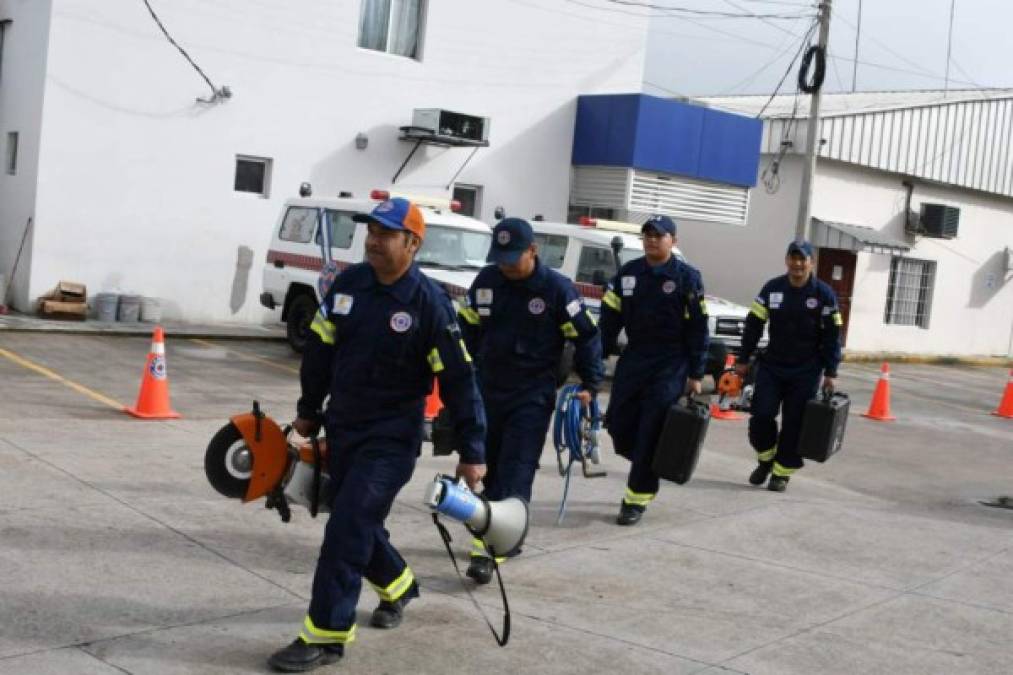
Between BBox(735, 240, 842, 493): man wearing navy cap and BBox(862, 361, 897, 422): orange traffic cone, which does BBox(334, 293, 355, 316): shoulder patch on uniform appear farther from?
BBox(862, 361, 897, 422): orange traffic cone

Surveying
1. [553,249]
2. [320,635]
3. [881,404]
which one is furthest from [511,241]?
[881,404]

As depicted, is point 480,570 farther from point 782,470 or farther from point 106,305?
point 106,305

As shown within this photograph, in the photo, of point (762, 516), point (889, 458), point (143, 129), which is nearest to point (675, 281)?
point (762, 516)

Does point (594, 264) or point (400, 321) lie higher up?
point (594, 264)

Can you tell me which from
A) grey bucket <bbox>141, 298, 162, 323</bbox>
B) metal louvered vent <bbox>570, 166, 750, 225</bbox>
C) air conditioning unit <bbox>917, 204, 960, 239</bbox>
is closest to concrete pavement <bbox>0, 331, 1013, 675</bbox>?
grey bucket <bbox>141, 298, 162, 323</bbox>

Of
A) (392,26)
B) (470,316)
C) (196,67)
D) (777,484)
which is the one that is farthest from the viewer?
(392,26)

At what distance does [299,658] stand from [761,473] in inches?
229

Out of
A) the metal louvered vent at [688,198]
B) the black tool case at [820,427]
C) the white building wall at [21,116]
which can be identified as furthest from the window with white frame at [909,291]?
the black tool case at [820,427]

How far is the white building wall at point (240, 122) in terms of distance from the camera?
17062 millimetres

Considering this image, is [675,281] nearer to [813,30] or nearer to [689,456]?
[689,456]

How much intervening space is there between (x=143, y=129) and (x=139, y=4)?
169 centimetres

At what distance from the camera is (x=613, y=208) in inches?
874

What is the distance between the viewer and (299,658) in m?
4.78

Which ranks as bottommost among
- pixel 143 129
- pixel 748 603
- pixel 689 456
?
pixel 748 603
